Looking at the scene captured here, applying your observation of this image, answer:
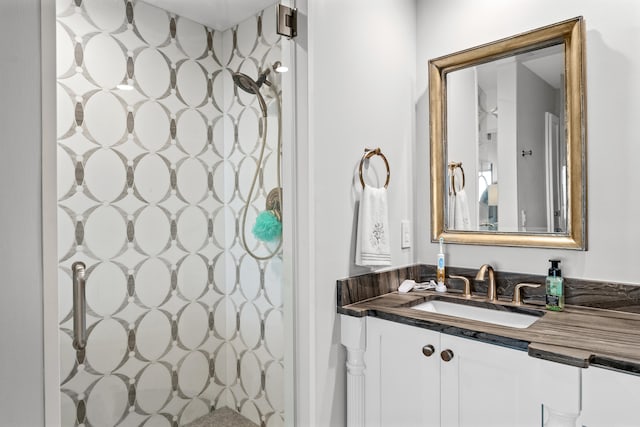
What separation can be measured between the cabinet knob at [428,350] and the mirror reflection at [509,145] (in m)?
0.65

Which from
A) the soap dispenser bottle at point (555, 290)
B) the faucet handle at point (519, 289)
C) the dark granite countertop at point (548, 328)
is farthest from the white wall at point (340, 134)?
the soap dispenser bottle at point (555, 290)

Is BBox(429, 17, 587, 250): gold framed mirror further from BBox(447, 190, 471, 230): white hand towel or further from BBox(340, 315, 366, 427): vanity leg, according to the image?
BBox(340, 315, 366, 427): vanity leg

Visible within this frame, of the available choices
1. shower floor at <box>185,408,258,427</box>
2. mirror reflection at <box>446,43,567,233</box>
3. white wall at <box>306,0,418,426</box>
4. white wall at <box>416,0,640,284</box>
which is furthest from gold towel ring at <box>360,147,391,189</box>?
shower floor at <box>185,408,258,427</box>

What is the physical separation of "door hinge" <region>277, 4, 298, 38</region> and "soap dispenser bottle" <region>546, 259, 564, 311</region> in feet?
4.19

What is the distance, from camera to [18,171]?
2.80 ft

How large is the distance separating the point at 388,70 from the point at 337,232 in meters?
0.78

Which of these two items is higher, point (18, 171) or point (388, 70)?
point (388, 70)

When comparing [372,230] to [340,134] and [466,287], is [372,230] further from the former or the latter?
[466,287]

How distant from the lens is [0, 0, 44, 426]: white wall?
828 mm

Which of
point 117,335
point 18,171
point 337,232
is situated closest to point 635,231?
point 337,232

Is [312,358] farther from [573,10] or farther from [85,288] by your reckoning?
[573,10]

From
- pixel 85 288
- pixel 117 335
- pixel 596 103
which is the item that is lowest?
pixel 117 335

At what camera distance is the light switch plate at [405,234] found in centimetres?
189

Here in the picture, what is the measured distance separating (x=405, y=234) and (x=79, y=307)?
A: 133 cm
